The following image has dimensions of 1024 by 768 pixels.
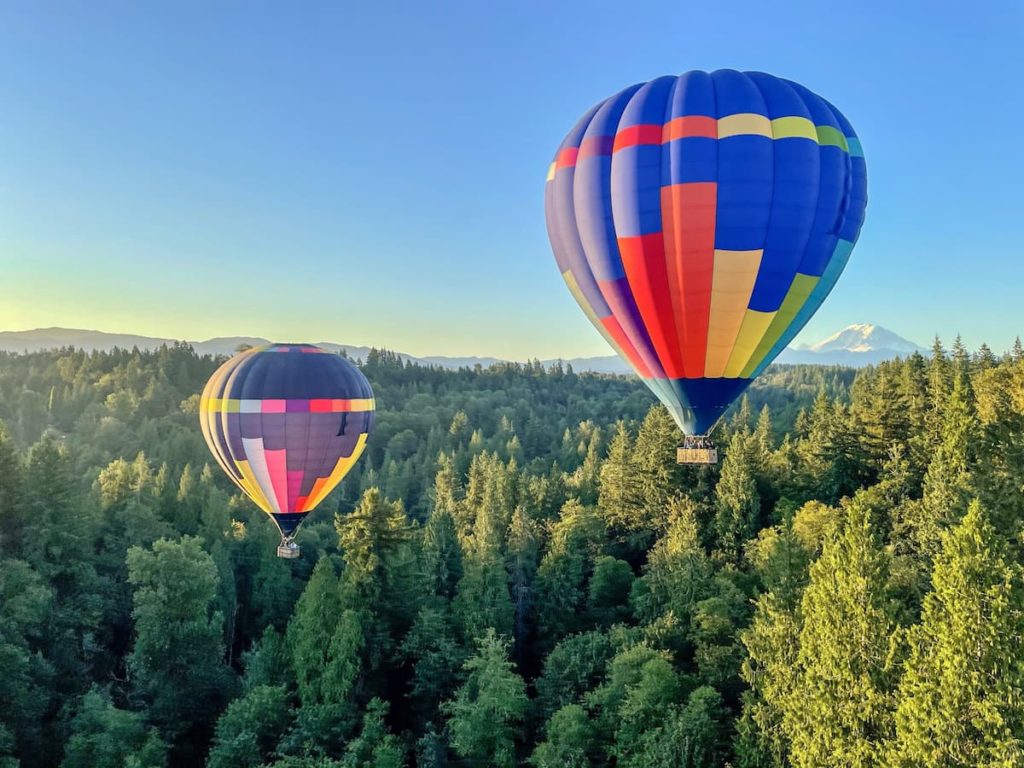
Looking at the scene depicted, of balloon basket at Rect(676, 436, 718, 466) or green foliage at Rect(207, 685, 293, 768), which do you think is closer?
balloon basket at Rect(676, 436, 718, 466)

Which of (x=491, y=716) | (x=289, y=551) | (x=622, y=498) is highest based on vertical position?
(x=289, y=551)

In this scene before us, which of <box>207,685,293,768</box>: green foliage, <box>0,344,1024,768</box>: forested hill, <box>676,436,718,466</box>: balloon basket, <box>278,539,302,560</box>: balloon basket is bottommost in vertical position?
<box>207,685,293,768</box>: green foliage

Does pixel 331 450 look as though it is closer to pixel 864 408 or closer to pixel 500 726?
pixel 500 726

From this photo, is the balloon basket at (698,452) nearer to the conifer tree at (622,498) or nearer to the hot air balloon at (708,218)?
the hot air balloon at (708,218)

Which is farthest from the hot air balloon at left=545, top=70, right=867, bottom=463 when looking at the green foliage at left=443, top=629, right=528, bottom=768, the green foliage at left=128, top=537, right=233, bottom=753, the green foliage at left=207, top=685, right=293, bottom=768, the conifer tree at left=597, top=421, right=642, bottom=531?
the green foliage at left=128, top=537, right=233, bottom=753

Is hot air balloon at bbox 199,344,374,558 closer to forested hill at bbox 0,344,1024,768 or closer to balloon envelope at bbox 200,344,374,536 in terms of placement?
balloon envelope at bbox 200,344,374,536

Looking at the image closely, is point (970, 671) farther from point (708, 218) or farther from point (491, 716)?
point (491, 716)

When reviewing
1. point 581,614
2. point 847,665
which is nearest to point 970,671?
point 847,665

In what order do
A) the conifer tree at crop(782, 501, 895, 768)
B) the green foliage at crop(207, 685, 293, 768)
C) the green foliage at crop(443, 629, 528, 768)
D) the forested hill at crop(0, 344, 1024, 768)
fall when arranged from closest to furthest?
the conifer tree at crop(782, 501, 895, 768) < the forested hill at crop(0, 344, 1024, 768) < the green foliage at crop(207, 685, 293, 768) < the green foliage at crop(443, 629, 528, 768)
